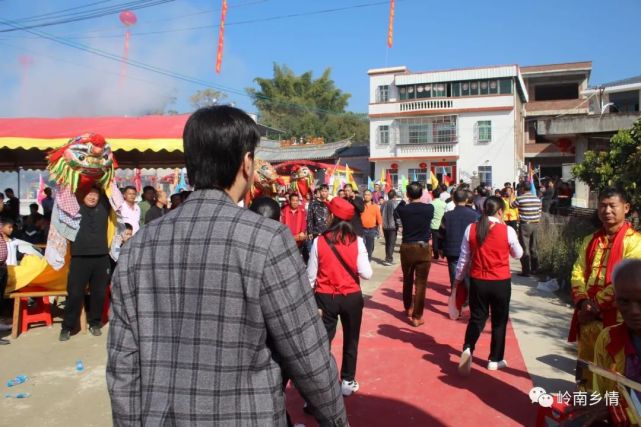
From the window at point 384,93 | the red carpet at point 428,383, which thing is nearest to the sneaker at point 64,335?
the red carpet at point 428,383

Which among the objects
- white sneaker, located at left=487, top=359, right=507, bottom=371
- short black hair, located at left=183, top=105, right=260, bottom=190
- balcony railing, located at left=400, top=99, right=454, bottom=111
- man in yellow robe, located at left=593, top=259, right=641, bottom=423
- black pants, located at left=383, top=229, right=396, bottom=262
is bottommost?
white sneaker, located at left=487, top=359, right=507, bottom=371

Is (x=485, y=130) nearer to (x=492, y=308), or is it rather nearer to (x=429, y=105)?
(x=429, y=105)

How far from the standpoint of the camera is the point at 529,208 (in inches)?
344

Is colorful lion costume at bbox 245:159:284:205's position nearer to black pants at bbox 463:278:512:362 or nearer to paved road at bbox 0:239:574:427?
paved road at bbox 0:239:574:427

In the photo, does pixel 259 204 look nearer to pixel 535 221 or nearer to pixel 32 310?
pixel 32 310

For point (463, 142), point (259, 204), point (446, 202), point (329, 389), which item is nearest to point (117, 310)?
point (329, 389)

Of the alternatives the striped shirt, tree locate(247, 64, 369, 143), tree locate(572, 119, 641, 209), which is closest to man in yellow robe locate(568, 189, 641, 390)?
tree locate(572, 119, 641, 209)

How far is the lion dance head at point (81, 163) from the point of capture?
5.39 meters

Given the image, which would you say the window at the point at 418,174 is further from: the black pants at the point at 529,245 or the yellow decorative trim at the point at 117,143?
the yellow decorative trim at the point at 117,143

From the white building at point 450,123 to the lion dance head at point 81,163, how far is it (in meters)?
26.8

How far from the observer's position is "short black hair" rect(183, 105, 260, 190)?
1.44 metres

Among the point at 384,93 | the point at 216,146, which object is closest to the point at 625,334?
the point at 216,146

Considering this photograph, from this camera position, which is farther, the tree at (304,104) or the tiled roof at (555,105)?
the tree at (304,104)

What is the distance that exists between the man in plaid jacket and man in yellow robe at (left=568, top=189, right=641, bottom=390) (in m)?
2.45
